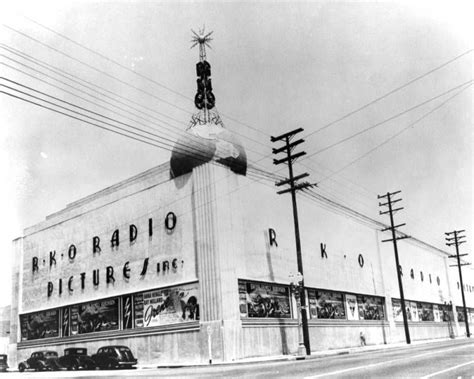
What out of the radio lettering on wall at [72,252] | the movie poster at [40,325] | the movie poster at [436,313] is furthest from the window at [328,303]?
the movie poster at [436,313]

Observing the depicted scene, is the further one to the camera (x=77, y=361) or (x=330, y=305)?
(x=330, y=305)

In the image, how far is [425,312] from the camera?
62.6 m

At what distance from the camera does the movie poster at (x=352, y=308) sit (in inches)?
1815

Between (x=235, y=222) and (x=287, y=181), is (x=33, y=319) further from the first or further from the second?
(x=287, y=181)

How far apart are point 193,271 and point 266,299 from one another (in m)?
5.44

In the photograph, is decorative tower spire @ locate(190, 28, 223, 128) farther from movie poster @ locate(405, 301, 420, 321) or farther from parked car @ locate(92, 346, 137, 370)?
movie poster @ locate(405, 301, 420, 321)

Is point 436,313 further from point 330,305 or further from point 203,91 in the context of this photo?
point 203,91

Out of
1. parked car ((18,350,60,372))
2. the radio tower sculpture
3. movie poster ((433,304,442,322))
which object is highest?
the radio tower sculpture

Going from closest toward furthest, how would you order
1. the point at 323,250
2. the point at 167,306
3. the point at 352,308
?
the point at 167,306
the point at 323,250
the point at 352,308

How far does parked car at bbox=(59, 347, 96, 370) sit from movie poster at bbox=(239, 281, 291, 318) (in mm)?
10449

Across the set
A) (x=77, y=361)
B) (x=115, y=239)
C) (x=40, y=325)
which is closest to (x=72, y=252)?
(x=115, y=239)

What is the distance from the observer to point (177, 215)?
3609cm

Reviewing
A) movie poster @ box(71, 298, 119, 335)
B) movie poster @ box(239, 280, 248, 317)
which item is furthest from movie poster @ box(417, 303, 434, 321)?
movie poster @ box(71, 298, 119, 335)

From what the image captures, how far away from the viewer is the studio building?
33531 mm
